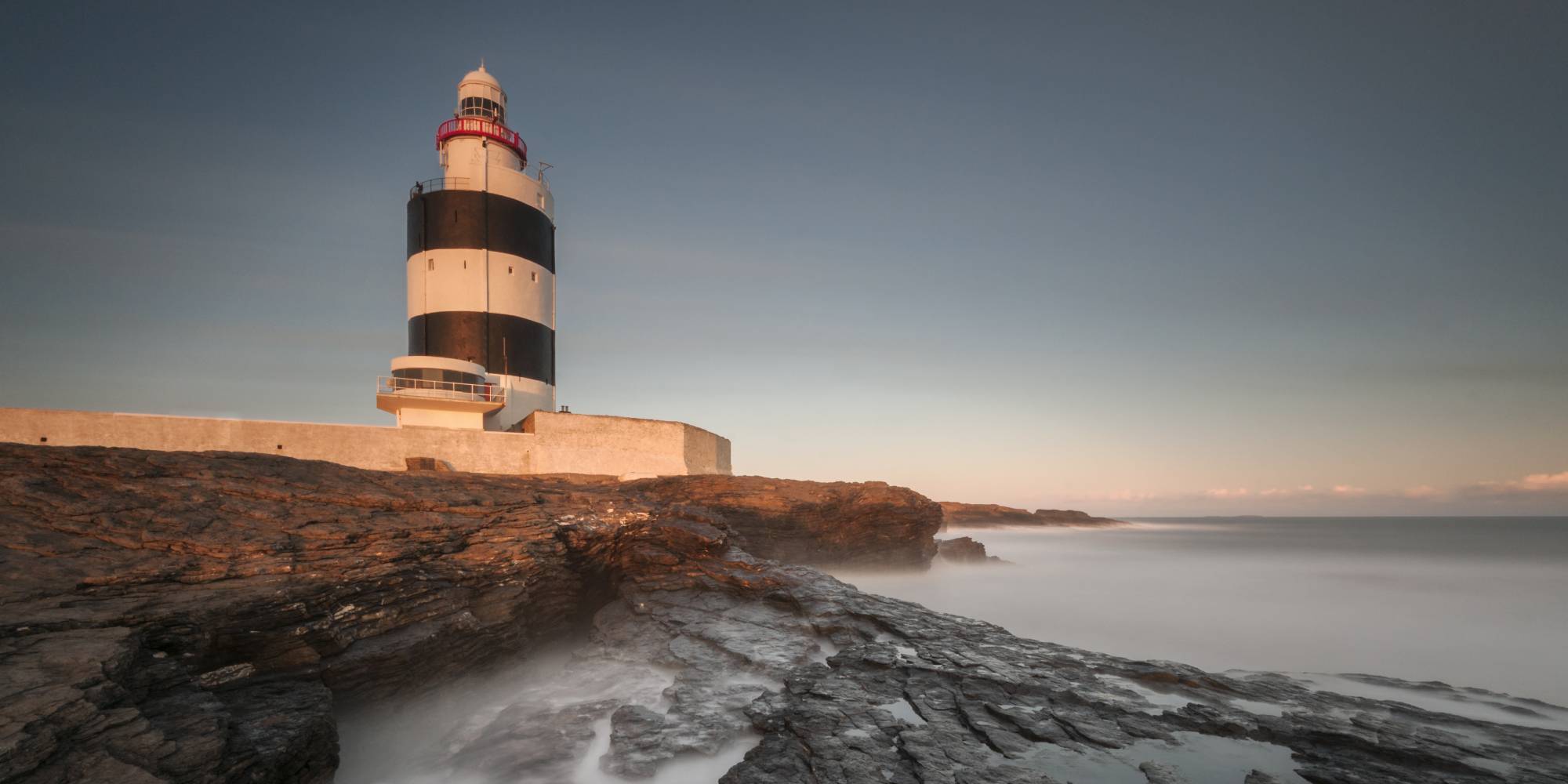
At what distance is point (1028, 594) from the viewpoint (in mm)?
16016

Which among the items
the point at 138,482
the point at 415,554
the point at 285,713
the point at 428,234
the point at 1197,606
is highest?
the point at 428,234

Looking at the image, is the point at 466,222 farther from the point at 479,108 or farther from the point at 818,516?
the point at 818,516

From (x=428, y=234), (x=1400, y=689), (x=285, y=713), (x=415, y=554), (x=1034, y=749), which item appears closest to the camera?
(x=285, y=713)

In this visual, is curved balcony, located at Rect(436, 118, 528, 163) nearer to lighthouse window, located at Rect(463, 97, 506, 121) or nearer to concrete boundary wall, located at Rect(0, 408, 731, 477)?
lighthouse window, located at Rect(463, 97, 506, 121)

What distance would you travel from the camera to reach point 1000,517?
199 ft

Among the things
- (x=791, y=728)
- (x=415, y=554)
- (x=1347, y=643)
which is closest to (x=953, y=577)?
(x=1347, y=643)

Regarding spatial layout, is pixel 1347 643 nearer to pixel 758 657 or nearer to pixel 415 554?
pixel 758 657

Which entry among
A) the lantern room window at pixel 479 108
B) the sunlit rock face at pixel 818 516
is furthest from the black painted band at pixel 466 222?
the sunlit rock face at pixel 818 516

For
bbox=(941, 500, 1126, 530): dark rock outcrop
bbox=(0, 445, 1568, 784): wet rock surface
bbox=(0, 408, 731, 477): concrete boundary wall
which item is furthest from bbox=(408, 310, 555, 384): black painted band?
bbox=(941, 500, 1126, 530): dark rock outcrop

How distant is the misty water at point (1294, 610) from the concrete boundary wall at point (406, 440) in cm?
826

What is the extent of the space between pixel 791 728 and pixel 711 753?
0.71 meters

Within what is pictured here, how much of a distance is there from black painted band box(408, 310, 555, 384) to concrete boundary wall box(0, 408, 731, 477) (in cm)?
318

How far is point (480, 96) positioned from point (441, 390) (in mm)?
11238

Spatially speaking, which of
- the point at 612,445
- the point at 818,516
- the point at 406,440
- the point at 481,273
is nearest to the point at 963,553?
the point at 818,516
